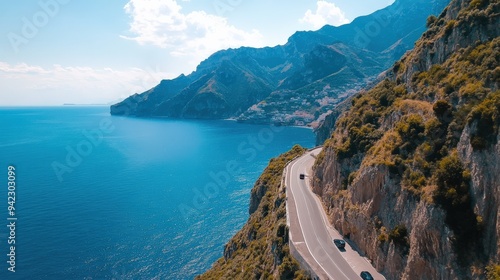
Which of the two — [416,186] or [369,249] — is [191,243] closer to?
[369,249]

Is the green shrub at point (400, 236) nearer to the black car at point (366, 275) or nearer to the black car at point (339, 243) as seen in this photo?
the black car at point (366, 275)

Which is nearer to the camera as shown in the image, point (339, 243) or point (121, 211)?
point (339, 243)

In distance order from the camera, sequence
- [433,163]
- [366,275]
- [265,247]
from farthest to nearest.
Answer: [265,247] → [366,275] → [433,163]

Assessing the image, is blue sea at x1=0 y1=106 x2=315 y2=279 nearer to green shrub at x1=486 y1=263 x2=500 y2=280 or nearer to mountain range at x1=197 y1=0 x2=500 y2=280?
mountain range at x1=197 y1=0 x2=500 y2=280

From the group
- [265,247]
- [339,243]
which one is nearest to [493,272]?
[339,243]

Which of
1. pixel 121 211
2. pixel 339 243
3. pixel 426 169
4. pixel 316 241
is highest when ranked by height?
pixel 426 169

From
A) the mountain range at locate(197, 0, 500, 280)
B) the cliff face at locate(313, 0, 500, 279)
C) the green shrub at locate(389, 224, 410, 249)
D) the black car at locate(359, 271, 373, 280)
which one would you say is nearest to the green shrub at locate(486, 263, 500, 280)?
the mountain range at locate(197, 0, 500, 280)

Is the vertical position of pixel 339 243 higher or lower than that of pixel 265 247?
higher

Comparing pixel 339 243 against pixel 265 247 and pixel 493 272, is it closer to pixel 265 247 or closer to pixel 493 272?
pixel 265 247
